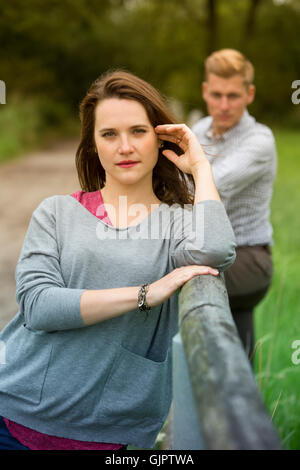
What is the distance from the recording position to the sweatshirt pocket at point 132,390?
1750 mm

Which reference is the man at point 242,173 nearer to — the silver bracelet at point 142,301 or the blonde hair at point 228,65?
the blonde hair at point 228,65

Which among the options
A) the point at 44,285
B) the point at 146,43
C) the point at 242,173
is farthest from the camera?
the point at 146,43

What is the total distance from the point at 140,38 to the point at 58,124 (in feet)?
27.3

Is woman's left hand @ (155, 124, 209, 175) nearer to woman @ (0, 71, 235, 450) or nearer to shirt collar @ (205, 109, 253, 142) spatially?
woman @ (0, 71, 235, 450)

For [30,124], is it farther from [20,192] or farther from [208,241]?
[208,241]

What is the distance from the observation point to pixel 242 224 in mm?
2936

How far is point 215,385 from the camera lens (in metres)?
0.95

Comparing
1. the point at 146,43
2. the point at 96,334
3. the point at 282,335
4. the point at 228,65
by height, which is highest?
the point at 146,43

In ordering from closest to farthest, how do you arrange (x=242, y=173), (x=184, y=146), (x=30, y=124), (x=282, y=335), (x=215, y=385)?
Answer: 1. (x=215, y=385)
2. (x=184, y=146)
3. (x=242, y=173)
4. (x=282, y=335)
5. (x=30, y=124)

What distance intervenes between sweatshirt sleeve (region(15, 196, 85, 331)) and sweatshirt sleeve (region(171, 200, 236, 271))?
0.33m

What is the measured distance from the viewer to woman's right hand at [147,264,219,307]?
155 centimetres

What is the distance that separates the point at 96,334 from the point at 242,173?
1.40m

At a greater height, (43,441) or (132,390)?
(132,390)

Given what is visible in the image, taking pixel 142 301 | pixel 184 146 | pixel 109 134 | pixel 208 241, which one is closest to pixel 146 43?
pixel 184 146
